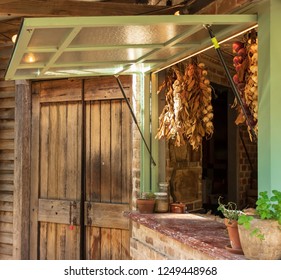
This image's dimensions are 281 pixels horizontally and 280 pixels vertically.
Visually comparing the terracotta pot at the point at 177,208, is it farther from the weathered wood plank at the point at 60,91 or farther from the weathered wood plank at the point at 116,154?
the weathered wood plank at the point at 60,91

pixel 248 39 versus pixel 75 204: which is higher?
pixel 248 39

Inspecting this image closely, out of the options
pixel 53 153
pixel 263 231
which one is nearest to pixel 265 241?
pixel 263 231

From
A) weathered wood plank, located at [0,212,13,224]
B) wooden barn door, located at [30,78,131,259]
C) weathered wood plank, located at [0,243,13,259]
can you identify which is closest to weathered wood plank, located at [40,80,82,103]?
wooden barn door, located at [30,78,131,259]

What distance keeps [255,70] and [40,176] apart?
3406 millimetres

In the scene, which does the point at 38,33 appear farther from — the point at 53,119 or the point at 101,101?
the point at 53,119

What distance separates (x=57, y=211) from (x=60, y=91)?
1435mm

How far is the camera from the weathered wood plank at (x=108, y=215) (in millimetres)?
4945

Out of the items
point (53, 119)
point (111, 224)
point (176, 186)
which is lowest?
point (111, 224)

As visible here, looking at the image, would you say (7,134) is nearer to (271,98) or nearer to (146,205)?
(146,205)

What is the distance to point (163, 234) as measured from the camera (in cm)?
365

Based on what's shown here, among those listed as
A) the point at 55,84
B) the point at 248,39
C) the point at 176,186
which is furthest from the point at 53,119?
the point at 248,39

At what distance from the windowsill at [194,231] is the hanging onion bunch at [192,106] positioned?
26.5 inches

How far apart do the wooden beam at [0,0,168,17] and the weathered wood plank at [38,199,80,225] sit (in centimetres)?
234

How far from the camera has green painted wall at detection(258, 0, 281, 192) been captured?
9.11 ft
